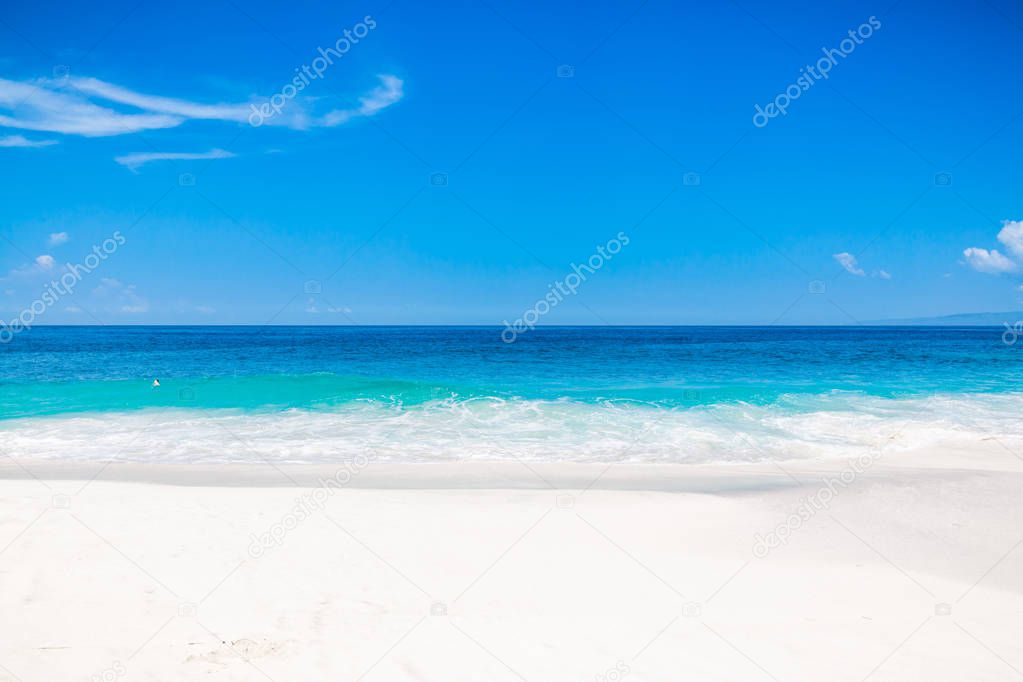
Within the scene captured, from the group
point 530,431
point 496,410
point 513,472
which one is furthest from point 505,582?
point 496,410

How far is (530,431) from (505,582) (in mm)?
8195

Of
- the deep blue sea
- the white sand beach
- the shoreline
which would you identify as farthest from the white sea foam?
the white sand beach

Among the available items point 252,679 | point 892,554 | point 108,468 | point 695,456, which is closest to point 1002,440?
point 695,456

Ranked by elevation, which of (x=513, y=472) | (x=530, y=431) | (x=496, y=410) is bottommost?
(x=513, y=472)

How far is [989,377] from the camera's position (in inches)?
911

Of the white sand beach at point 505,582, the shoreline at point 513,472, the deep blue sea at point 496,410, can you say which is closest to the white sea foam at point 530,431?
the deep blue sea at point 496,410

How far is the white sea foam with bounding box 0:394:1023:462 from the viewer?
452 inches

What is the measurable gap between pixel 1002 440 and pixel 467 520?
11929 millimetres

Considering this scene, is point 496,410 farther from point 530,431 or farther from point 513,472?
point 513,472

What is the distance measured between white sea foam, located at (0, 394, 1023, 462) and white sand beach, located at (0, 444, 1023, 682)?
8.45ft

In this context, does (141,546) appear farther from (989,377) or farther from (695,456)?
(989,377)

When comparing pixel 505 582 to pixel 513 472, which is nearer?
pixel 505 582

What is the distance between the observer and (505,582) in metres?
5.42

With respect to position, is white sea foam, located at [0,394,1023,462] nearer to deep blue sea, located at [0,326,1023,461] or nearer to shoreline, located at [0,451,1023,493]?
deep blue sea, located at [0,326,1023,461]
